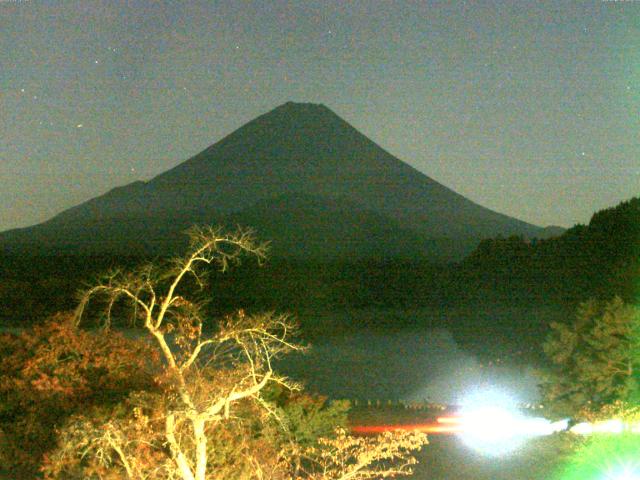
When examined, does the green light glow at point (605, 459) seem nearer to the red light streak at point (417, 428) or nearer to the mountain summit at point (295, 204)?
the red light streak at point (417, 428)

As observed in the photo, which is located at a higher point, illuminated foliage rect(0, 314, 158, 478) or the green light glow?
illuminated foliage rect(0, 314, 158, 478)

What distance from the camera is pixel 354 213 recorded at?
89000 mm

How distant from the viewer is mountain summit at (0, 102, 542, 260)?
7581cm

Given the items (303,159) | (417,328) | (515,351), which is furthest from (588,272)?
(303,159)

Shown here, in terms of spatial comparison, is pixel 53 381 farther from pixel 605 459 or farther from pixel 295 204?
pixel 295 204

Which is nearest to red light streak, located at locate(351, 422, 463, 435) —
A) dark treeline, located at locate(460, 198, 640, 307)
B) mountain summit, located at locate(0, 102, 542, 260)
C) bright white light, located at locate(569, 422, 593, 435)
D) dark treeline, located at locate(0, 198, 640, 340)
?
bright white light, located at locate(569, 422, 593, 435)

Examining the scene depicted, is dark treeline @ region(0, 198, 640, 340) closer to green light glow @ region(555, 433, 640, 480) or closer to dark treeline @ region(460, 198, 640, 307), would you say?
dark treeline @ region(460, 198, 640, 307)

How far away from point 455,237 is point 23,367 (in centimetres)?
7861

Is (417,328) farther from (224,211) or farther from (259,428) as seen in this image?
(224,211)

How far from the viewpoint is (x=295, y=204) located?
8831 cm

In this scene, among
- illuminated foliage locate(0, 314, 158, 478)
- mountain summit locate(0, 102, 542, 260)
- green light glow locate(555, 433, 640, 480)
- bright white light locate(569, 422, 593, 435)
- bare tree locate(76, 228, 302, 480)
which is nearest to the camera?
bare tree locate(76, 228, 302, 480)

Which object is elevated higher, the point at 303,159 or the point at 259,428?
the point at 303,159

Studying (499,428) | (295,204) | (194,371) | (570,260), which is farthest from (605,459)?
(295,204)

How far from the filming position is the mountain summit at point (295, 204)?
2985 inches
